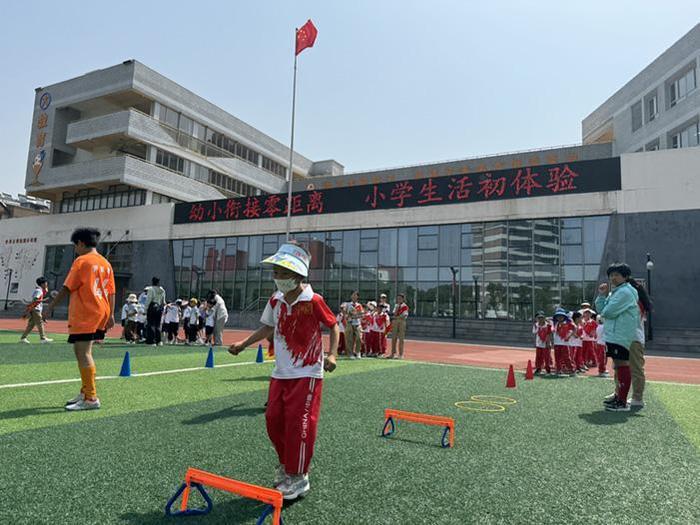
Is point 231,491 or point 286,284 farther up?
point 286,284

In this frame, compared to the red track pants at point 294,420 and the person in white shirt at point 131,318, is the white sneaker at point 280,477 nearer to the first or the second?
the red track pants at point 294,420

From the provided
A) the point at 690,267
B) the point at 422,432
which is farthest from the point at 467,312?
the point at 422,432

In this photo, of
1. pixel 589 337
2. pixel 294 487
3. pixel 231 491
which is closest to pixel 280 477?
pixel 294 487

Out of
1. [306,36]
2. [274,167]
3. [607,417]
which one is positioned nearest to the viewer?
[607,417]

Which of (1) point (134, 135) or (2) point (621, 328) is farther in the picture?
(1) point (134, 135)

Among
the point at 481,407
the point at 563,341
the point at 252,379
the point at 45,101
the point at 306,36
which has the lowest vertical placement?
the point at 252,379

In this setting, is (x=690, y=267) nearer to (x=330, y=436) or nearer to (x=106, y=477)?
(x=330, y=436)

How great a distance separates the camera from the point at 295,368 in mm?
3262

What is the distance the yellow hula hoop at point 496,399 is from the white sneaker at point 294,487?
14.7 feet

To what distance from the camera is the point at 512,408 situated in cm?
650

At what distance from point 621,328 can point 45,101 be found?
49.4 m

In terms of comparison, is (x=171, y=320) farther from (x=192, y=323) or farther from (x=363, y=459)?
(x=363, y=459)

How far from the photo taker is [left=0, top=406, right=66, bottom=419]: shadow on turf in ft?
Result: 17.0

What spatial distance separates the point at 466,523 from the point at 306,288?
1.89 metres
